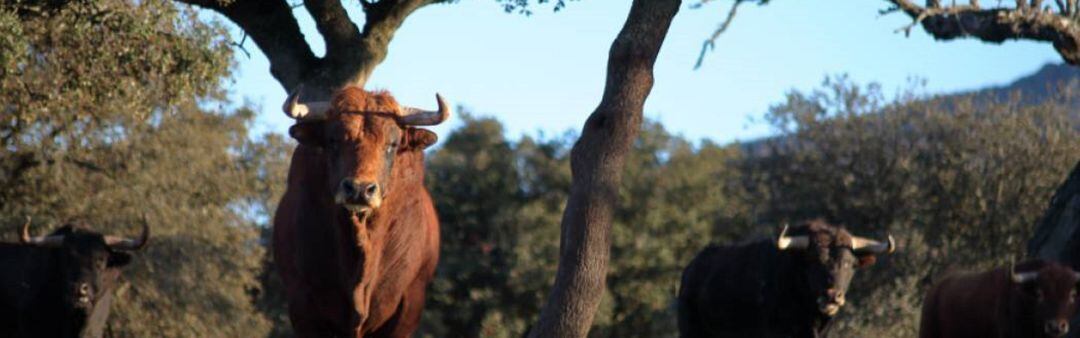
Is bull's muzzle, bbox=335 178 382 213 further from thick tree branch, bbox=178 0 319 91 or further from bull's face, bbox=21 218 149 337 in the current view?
bull's face, bbox=21 218 149 337

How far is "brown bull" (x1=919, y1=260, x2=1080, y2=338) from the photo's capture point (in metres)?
17.8

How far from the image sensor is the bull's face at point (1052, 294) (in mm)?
17719

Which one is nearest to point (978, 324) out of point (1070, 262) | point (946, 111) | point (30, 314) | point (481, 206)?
point (1070, 262)

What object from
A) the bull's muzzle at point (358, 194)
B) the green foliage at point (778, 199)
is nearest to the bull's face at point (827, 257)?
the bull's muzzle at point (358, 194)

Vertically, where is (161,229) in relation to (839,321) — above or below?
above

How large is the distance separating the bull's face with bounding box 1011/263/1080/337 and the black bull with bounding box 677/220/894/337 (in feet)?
6.12

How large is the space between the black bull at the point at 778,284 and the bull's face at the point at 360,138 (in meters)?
9.28

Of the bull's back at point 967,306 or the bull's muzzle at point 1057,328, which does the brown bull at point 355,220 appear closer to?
the bull's muzzle at point 1057,328

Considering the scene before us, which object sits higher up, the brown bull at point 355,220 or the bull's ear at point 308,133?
the bull's ear at point 308,133

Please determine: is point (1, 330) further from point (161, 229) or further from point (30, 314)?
point (161, 229)

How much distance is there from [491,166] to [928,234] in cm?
1385

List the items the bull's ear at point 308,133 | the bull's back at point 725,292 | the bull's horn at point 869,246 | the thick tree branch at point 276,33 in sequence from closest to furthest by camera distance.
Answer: the bull's ear at point 308,133 < the thick tree branch at point 276,33 < the bull's horn at point 869,246 < the bull's back at point 725,292

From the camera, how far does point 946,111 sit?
37969 millimetres

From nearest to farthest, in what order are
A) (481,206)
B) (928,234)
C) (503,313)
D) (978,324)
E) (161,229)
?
(978,324) < (161,229) < (928,234) < (503,313) < (481,206)
